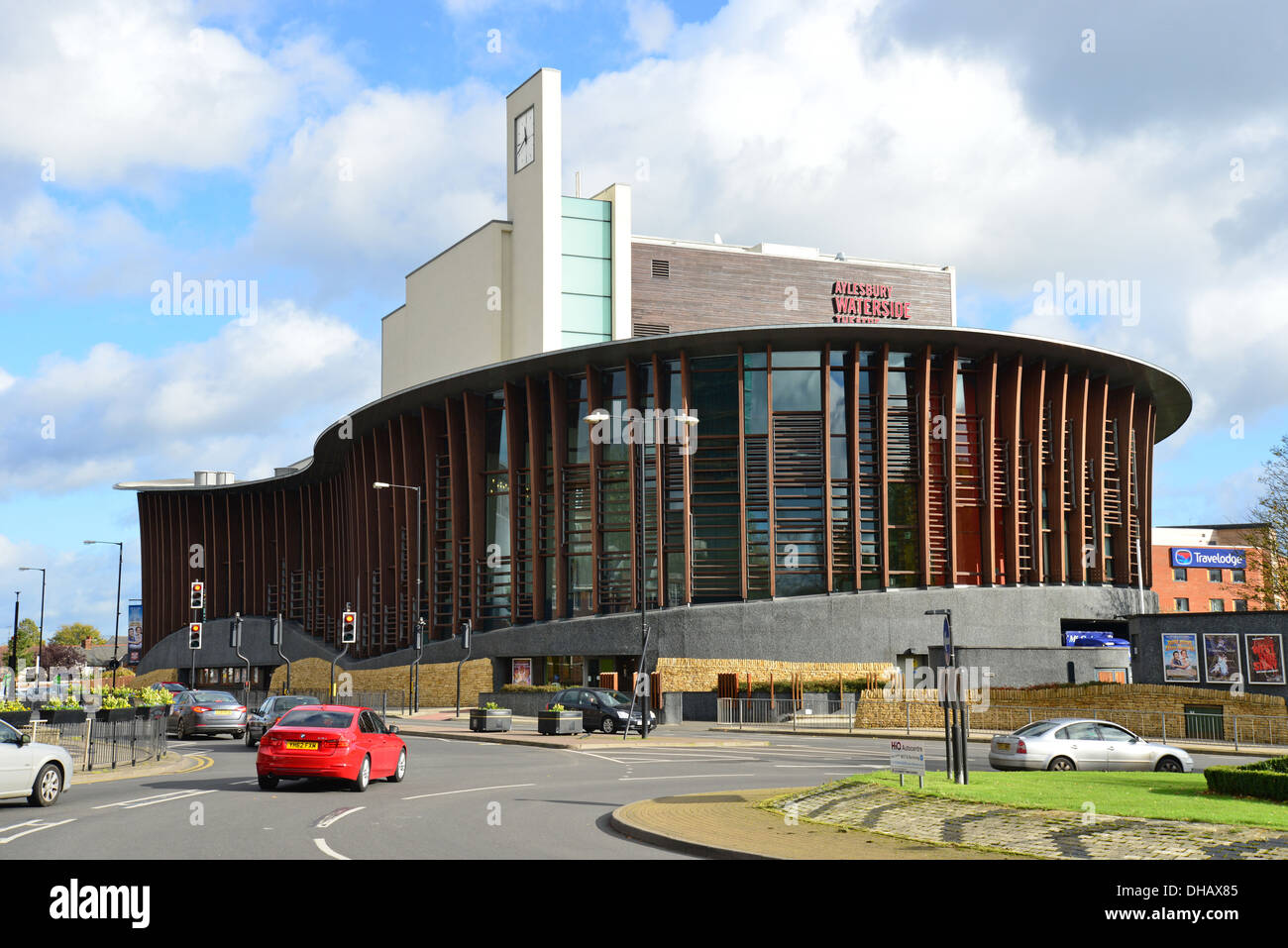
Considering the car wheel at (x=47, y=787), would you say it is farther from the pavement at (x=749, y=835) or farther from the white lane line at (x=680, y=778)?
the white lane line at (x=680, y=778)

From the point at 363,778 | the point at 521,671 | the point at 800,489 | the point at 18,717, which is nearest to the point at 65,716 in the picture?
the point at 18,717

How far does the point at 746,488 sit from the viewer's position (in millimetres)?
56844

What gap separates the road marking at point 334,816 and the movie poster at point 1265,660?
3013cm

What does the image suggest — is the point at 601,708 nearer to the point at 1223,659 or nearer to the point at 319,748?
the point at 1223,659

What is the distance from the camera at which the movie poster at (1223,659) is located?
3844 cm


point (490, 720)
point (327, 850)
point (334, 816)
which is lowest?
point (490, 720)

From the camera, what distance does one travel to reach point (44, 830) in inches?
599

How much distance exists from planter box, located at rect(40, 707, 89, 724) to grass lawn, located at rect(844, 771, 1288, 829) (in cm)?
2516

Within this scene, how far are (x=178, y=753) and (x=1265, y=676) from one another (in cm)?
3145

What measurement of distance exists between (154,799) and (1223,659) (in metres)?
32.4

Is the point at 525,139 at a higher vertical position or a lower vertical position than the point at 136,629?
higher
